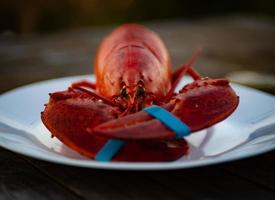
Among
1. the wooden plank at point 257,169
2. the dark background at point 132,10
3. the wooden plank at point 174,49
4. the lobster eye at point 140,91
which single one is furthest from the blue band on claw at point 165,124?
the dark background at point 132,10

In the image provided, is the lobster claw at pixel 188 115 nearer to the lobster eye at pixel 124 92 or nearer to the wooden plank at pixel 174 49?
the lobster eye at pixel 124 92

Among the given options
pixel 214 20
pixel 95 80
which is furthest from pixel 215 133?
pixel 214 20

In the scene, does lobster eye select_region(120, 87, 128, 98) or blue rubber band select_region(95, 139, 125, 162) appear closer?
blue rubber band select_region(95, 139, 125, 162)

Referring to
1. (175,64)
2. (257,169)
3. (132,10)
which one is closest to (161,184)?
(257,169)

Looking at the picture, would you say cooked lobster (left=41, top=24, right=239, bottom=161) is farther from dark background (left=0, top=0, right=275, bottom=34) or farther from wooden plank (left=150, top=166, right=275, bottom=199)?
dark background (left=0, top=0, right=275, bottom=34)

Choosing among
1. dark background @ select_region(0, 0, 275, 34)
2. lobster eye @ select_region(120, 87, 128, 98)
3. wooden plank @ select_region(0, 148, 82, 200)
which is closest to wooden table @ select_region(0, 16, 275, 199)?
wooden plank @ select_region(0, 148, 82, 200)

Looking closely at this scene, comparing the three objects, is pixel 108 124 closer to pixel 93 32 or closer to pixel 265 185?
pixel 265 185
